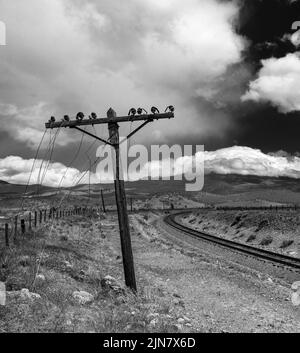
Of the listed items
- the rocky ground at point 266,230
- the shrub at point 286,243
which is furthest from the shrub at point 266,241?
the shrub at point 286,243

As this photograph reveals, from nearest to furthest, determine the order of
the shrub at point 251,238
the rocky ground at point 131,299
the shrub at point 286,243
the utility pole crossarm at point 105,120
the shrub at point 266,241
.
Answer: the rocky ground at point 131,299 → the utility pole crossarm at point 105,120 → the shrub at point 286,243 → the shrub at point 266,241 → the shrub at point 251,238

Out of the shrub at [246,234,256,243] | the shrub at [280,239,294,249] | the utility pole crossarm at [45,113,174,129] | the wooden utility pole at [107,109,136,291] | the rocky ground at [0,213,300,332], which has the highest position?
the utility pole crossarm at [45,113,174,129]

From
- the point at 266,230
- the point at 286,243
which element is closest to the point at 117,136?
the point at 286,243

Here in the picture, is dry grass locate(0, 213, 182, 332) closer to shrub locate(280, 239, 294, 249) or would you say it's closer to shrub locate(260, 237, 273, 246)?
shrub locate(280, 239, 294, 249)

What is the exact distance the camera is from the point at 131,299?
11.0m

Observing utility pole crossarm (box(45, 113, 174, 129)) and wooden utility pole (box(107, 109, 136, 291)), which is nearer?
wooden utility pole (box(107, 109, 136, 291))

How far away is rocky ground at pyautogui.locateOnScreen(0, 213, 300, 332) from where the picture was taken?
8.21 m

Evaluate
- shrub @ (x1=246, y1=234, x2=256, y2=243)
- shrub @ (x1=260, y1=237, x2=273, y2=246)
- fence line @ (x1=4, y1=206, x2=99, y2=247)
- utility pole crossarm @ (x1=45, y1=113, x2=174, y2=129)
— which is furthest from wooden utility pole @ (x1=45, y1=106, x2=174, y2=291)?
shrub @ (x1=246, y1=234, x2=256, y2=243)

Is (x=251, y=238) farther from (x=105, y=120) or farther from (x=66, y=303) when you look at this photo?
(x=66, y=303)

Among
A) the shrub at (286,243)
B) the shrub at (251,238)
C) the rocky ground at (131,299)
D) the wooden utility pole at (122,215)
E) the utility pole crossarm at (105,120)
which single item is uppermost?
the utility pole crossarm at (105,120)

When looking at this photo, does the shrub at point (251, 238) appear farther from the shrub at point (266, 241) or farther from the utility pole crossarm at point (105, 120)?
the utility pole crossarm at point (105, 120)

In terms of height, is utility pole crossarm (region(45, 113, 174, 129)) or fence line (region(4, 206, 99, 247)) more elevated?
utility pole crossarm (region(45, 113, 174, 129))

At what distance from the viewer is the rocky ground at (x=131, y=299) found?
323 inches
